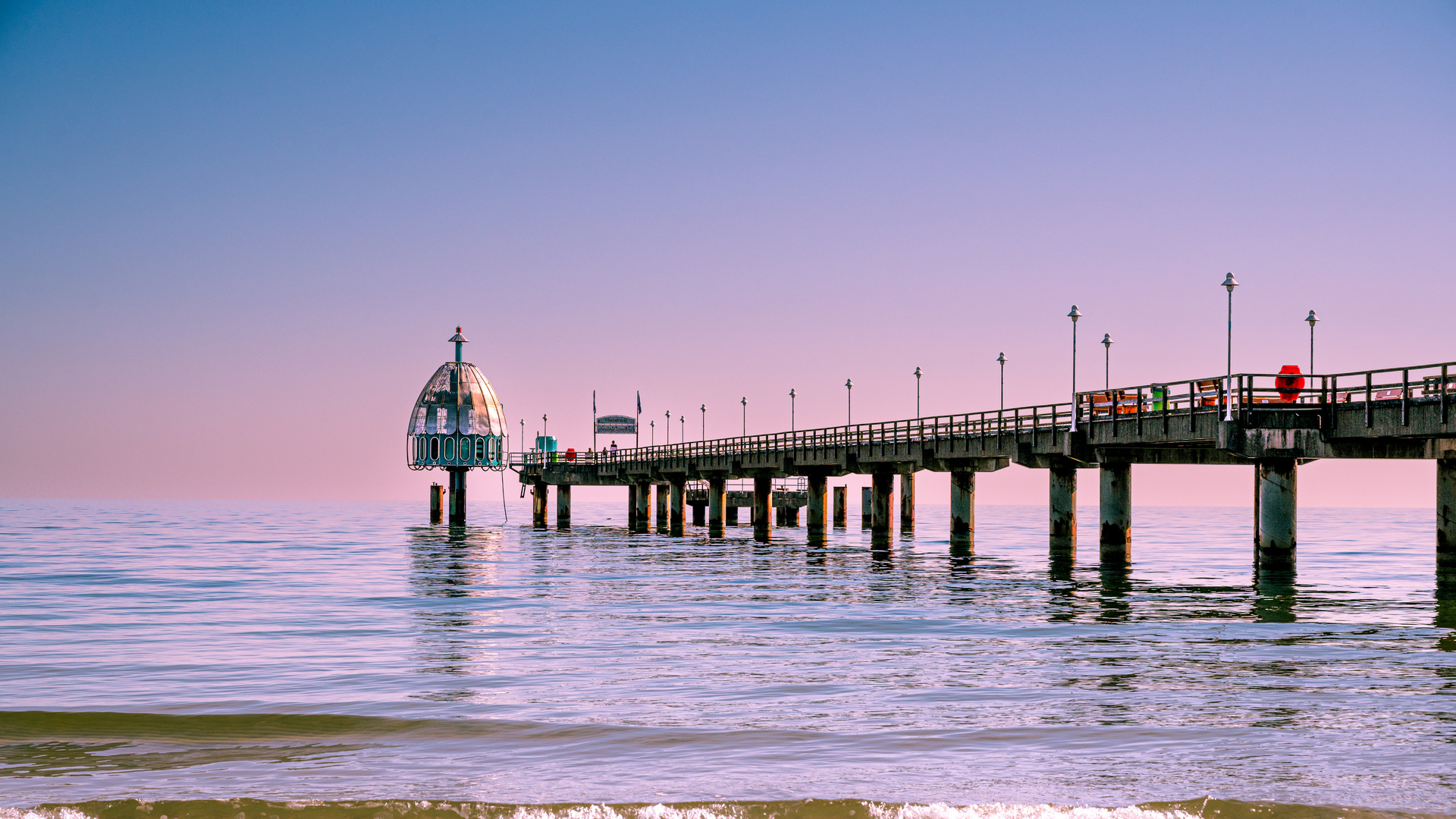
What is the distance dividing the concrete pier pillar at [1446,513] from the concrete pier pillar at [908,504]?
33859 mm

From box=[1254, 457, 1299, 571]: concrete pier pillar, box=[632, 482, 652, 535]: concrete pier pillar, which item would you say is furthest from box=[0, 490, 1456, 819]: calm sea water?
box=[632, 482, 652, 535]: concrete pier pillar

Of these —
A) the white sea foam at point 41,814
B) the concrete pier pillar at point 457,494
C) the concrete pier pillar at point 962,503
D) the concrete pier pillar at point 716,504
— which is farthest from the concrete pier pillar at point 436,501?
the white sea foam at point 41,814

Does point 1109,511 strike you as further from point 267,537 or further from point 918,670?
A: point 267,537

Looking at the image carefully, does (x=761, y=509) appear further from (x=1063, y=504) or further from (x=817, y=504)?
(x=1063, y=504)

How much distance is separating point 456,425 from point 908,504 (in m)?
36.0

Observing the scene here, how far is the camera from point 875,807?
11195 mm

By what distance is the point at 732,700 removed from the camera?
16.8m

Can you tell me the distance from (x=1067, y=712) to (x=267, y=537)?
75672mm

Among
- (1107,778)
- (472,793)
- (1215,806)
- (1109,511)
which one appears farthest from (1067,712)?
(1109,511)

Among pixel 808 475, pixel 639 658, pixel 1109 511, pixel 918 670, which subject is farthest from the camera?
pixel 808 475

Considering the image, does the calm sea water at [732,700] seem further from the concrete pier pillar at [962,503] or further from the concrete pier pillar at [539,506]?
the concrete pier pillar at [539,506]

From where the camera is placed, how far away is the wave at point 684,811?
1098cm

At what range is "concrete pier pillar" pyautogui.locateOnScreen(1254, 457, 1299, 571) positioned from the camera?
35.0m

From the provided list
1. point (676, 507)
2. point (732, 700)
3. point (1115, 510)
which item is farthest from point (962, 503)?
point (732, 700)
